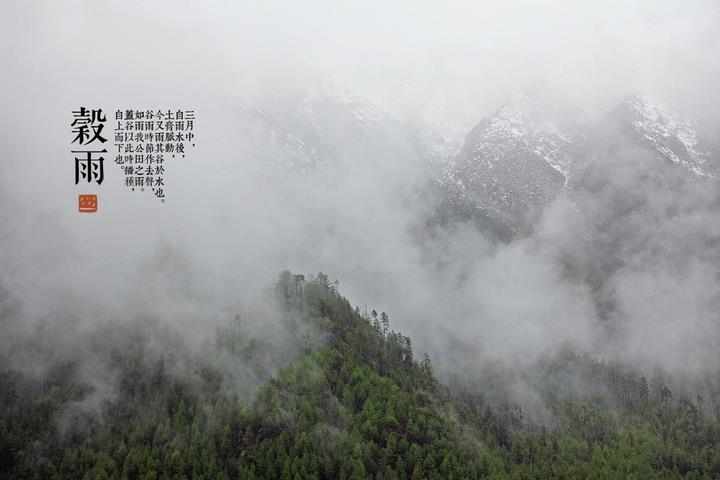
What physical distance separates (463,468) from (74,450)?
12441cm

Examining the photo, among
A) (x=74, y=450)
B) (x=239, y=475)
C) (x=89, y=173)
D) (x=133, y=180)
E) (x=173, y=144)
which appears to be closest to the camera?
(x=89, y=173)


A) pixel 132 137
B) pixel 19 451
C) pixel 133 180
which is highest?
pixel 132 137

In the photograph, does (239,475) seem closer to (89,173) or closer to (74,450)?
(74,450)

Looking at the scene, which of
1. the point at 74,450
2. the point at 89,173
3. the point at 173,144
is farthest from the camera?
the point at 74,450

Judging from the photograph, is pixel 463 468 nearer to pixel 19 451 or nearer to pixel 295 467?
pixel 295 467

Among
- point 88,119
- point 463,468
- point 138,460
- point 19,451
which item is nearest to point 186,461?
point 138,460

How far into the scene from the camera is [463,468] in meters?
198

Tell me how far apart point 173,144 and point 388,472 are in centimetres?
11763

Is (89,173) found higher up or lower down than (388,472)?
higher up

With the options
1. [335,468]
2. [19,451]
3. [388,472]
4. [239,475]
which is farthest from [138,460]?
[388,472]

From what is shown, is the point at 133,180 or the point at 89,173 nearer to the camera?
the point at 89,173

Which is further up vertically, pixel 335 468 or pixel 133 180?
pixel 133 180

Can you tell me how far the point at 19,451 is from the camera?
7844 inches

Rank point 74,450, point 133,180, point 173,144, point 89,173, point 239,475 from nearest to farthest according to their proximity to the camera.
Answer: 1. point 89,173
2. point 133,180
3. point 173,144
4. point 239,475
5. point 74,450
